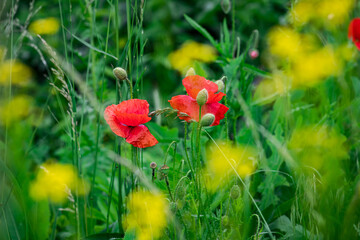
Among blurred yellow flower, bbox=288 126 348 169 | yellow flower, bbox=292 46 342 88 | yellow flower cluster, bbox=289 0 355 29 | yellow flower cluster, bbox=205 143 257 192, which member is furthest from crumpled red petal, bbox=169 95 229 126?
yellow flower cluster, bbox=289 0 355 29

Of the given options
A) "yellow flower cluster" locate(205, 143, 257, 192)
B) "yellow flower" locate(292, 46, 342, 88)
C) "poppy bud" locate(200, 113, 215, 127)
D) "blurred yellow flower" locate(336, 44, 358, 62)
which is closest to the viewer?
"poppy bud" locate(200, 113, 215, 127)

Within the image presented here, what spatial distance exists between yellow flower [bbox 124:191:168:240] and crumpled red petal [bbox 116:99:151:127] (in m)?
0.13

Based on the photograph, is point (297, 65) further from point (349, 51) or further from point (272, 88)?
point (349, 51)

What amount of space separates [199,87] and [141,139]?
5.3 inches

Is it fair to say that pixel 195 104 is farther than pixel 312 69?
No

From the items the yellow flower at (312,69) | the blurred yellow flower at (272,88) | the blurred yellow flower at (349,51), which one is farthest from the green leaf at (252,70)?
the blurred yellow flower at (349,51)

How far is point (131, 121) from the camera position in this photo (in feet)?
2.30

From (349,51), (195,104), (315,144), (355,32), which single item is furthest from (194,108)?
(349,51)

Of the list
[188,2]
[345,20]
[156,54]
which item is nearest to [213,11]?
[188,2]

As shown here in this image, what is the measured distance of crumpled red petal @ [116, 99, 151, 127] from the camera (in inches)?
27.3

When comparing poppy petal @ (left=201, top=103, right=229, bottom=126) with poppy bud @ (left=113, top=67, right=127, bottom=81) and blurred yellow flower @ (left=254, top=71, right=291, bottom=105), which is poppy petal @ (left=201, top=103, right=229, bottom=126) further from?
blurred yellow flower @ (left=254, top=71, right=291, bottom=105)

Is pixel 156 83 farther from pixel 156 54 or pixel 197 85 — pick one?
pixel 197 85

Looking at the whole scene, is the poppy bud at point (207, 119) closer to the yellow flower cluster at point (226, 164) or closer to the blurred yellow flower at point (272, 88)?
the yellow flower cluster at point (226, 164)

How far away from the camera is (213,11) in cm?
226
